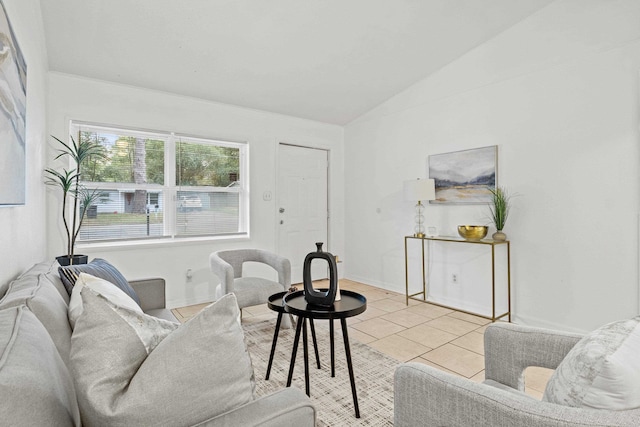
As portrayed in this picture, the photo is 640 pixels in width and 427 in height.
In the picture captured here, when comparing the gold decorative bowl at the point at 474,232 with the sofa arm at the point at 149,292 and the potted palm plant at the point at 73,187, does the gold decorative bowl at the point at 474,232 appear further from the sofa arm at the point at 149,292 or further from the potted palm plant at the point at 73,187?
the potted palm plant at the point at 73,187

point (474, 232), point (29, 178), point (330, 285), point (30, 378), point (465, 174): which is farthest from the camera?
point (465, 174)

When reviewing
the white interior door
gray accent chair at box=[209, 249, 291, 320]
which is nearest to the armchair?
gray accent chair at box=[209, 249, 291, 320]

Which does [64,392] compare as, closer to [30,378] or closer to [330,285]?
[30,378]

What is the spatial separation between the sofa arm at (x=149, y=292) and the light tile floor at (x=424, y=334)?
1133 mm

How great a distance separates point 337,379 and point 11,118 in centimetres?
218

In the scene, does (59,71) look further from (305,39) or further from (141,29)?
(305,39)

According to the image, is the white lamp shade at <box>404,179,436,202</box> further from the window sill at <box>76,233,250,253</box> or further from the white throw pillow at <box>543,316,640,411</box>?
the white throw pillow at <box>543,316,640,411</box>

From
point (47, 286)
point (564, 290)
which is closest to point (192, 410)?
point (47, 286)

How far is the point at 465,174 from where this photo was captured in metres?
3.64

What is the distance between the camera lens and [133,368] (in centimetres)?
80

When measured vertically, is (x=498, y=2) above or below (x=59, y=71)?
above

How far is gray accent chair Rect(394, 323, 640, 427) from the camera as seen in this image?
775 mm

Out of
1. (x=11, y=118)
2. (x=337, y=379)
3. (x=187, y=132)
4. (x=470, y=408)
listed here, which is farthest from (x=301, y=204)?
(x=470, y=408)

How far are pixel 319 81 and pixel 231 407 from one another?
3.63 m
